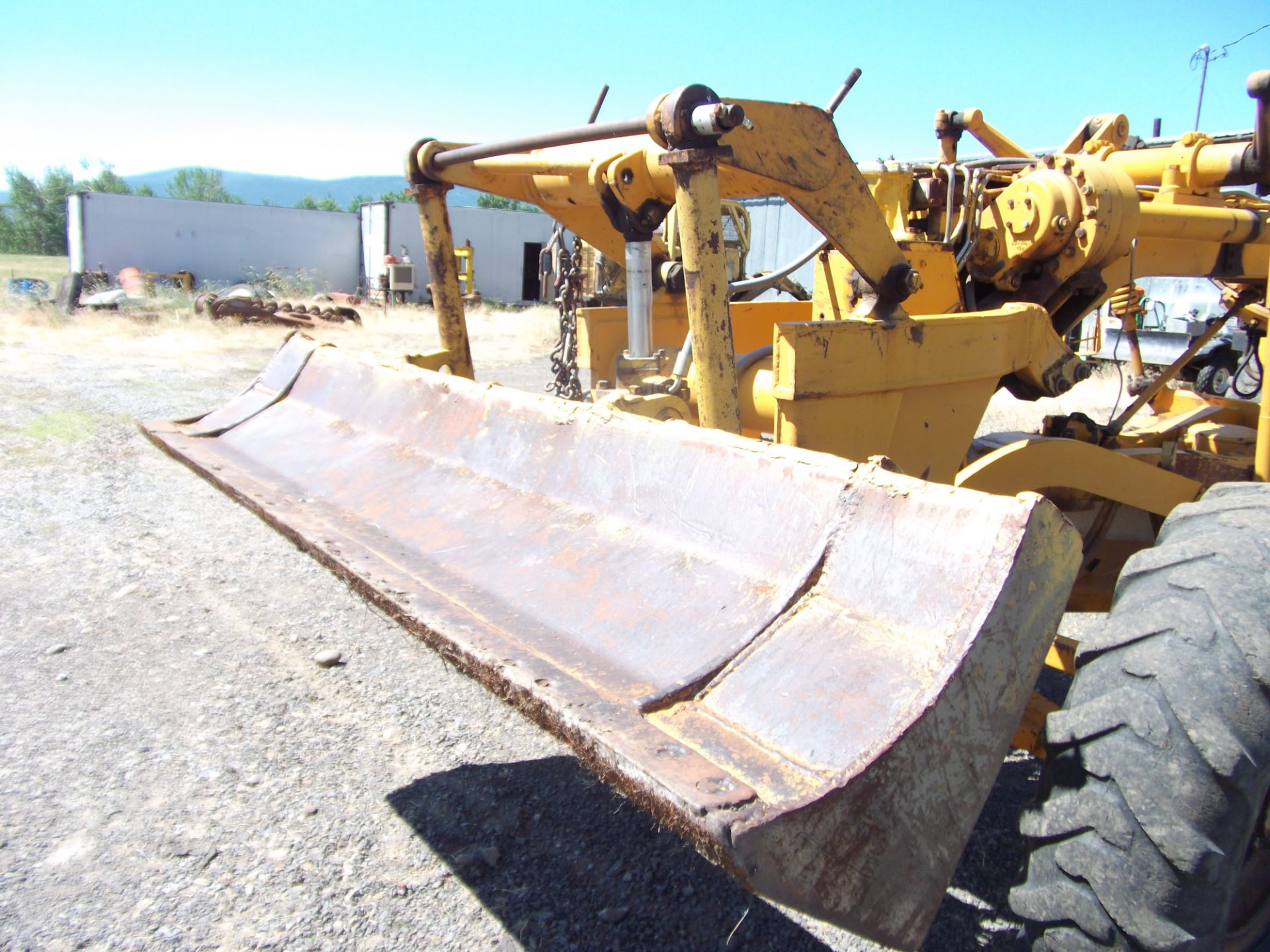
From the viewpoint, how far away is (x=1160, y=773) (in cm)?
169

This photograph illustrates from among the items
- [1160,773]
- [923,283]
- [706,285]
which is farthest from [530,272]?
[1160,773]

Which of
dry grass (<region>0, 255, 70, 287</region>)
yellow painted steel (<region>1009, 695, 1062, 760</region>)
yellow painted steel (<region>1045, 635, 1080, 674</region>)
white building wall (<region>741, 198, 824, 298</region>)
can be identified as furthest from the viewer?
dry grass (<region>0, 255, 70, 287</region>)

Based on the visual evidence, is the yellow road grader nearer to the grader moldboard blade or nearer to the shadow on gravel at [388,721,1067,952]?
the grader moldboard blade

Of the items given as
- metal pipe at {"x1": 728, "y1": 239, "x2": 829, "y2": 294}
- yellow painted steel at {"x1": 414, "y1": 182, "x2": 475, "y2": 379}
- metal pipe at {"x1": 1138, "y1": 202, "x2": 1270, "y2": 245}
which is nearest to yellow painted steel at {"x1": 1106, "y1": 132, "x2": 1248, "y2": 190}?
metal pipe at {"x1": 1138, "y1": 202, "x2": 1270, "y2": 245}

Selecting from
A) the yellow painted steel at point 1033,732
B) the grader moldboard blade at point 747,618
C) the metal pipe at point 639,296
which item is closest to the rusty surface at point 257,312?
the metal pipe at point 639,296

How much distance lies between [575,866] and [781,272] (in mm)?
2359

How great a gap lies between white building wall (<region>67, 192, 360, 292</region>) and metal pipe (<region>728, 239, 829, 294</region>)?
93.5 ft

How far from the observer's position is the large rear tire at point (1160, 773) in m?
1.68

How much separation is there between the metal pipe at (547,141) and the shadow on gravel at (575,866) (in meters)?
2.04

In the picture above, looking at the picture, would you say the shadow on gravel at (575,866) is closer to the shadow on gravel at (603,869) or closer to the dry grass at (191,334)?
the shadow on gravel at (603,869)

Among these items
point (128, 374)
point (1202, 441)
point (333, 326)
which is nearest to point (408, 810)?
point (1202, 441)

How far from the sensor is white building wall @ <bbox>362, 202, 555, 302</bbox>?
2994 cm

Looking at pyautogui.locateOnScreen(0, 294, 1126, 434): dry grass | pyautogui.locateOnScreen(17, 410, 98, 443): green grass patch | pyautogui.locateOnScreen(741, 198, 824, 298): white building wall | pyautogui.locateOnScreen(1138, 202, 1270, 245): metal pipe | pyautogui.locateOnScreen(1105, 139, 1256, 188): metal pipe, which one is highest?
pyautogui.locateOnScreen(741, 198, 824, 298): white building wall

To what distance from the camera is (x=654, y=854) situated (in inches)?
110
